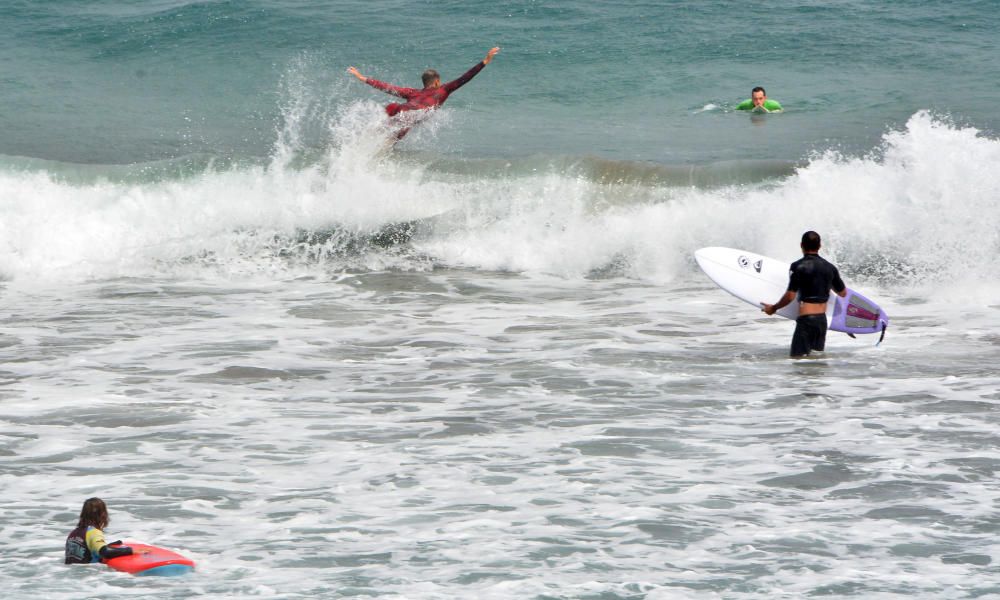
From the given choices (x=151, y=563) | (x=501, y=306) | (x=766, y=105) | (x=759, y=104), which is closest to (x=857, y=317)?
(x=501, y=306)

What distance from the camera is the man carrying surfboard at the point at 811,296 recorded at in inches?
385

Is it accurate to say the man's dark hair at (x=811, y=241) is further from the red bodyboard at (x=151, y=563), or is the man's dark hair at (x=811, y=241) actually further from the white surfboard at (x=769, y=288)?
the red bodyboard at (x=151, y=563)

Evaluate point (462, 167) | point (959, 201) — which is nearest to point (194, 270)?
point (462, 167)

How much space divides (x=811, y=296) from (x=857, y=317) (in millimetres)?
732

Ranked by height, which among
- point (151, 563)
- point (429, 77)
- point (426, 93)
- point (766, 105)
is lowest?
point (151, 563)

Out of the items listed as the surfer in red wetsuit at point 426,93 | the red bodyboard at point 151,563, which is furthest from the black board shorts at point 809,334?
the surfer in red wetsuit at point 426,93

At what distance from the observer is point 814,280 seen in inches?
386

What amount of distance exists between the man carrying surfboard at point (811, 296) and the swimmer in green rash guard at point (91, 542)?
5.94 metres

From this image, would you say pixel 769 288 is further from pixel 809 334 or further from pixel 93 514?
pixel 93 514

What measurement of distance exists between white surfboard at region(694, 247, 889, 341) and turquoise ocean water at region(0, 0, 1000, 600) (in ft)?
0.95

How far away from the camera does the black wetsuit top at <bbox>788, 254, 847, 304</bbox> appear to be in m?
9.79

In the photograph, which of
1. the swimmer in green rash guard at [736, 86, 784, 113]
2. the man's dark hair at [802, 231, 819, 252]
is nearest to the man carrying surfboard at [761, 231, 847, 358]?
the man's dark hair at [802, 231, 819, 252]

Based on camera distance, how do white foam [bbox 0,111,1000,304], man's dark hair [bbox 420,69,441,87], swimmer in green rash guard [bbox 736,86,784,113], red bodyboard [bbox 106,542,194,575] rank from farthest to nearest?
swimmer in green rash guard [bbox 736,86,784,113], man's dark hair [bbox 420,69,441,87], white foam [bbox 0,111,1000,304], red bodyboard [bbox 106,542,194,575]

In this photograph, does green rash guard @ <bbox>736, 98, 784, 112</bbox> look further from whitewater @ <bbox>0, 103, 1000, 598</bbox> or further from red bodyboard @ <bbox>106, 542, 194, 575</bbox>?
A: red bodyboard @ <bbox>106, 542, 194, 575</bbox>
